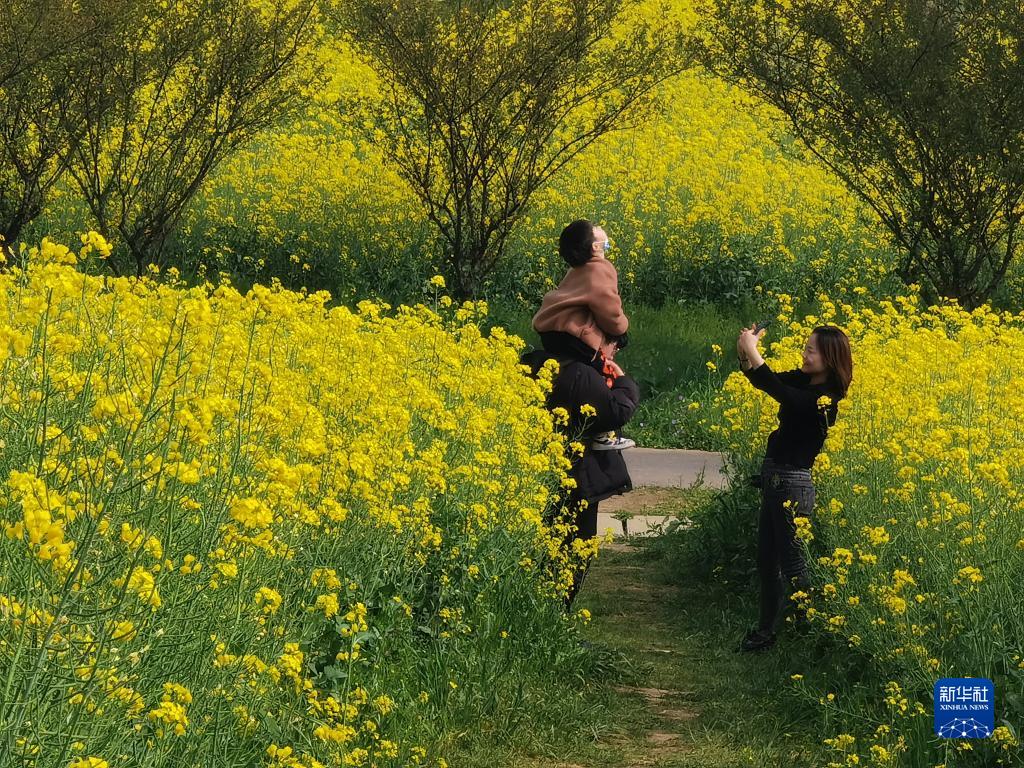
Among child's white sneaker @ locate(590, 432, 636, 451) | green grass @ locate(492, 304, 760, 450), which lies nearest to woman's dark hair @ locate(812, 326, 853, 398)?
child's white sneaker @ locate(590, 432, 636, 451)

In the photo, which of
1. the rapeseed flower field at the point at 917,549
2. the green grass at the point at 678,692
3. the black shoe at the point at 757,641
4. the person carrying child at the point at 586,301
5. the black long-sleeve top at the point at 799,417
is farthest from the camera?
the black shoe at the point at 757,641

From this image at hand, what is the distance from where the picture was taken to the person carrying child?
21.3 ft

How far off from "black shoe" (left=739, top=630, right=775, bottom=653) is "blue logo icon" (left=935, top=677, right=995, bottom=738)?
1742 millimetres

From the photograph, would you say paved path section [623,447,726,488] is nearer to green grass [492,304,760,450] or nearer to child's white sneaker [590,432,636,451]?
green grass [492,304,760,450]

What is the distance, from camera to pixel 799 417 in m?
6.47

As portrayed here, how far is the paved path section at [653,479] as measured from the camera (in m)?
9.20

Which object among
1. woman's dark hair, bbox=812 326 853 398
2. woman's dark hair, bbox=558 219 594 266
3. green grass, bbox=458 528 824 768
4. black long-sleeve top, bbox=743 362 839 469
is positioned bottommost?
green grass, bbox=458 528 824 768

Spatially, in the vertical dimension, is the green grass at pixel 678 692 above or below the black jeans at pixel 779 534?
below

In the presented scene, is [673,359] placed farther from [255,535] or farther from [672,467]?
[255,535]

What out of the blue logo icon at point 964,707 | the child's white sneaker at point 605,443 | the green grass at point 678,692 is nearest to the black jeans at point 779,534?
the green grass at point 678,692

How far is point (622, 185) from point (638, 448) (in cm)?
741

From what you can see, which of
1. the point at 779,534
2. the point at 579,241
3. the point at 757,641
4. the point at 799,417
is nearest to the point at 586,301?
the point at 579,241

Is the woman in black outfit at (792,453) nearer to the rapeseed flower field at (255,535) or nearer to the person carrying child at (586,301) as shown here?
the person carrying child at (586,301)

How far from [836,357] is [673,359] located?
717 cm
